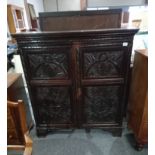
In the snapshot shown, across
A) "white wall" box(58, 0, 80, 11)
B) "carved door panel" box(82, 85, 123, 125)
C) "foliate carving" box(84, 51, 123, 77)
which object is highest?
"white wall" box(58, 0, 80, 11)

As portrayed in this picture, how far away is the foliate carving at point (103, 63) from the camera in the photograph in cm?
126

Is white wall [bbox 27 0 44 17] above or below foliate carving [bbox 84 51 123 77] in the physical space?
above

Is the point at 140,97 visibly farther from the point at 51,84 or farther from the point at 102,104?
the point at 51,84

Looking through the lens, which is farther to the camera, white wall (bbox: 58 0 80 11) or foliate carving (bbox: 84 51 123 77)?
white wall (bbox: 58 0 80 11)

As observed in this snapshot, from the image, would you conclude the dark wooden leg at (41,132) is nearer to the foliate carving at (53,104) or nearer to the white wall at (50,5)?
the foliate carving at (53,104)

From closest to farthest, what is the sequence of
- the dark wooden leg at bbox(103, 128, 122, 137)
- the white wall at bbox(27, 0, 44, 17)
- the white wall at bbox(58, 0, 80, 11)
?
the dark wooden leg at bbox(103, 128, 122, 137) → the white wall at bbox(27, 0, 44, 17) → the white wall at bbox(58, 0, 80, 11)

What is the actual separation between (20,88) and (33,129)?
0.62 meters

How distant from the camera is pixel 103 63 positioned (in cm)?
130

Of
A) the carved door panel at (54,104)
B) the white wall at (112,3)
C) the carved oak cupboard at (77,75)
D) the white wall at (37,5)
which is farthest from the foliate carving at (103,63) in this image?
the white wall at (37,5)

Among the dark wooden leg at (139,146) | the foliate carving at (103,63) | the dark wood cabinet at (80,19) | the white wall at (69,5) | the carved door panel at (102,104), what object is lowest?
the dark wooden leg at (139,146)

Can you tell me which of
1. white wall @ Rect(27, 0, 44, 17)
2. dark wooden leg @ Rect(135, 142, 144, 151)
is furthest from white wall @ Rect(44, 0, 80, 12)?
dark wooden leg @ Rect(135, 142, 144, 151)

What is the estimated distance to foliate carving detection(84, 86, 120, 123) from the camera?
4.70 feet

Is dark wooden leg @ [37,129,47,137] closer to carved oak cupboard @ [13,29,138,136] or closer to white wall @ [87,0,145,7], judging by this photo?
carved oak cupboard @ [13,29,138,136]

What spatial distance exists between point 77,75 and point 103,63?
276 mm
